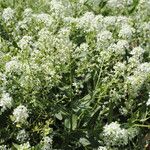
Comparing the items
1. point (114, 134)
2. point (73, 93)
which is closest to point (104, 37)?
point (73, 93)

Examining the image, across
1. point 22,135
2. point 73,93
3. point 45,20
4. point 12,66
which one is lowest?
point 22,135

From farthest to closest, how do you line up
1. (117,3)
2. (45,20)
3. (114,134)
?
(117,3) → (45,20) → (114,134)

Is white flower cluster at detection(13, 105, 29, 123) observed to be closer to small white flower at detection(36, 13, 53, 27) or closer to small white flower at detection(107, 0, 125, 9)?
small white flower at detection(36, 13, 53, 27)

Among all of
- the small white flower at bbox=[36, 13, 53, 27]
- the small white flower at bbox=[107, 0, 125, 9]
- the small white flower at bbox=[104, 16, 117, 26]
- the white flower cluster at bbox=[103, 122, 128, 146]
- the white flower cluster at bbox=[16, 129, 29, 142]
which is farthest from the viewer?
the small white flower at bbox=[107, 0, 125, 9]

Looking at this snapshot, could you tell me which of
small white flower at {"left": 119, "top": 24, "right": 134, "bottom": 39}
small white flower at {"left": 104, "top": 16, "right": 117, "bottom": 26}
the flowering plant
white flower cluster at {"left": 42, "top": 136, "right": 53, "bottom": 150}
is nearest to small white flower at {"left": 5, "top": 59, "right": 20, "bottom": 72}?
the flowering plant

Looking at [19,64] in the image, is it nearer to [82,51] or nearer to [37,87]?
[37,87]

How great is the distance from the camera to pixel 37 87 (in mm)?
3885

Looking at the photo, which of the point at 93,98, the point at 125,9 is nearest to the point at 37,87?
the point at 93,98

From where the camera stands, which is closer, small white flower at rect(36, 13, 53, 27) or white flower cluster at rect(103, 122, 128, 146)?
white flower cluster at rect(103, 122, 128, 146)

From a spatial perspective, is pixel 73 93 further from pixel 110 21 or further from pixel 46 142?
pixel 110 21

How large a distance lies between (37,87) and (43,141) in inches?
19.0

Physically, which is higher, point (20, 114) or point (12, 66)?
point (12, 66)

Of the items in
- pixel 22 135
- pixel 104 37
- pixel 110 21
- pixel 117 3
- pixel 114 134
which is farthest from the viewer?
pixel 117 3

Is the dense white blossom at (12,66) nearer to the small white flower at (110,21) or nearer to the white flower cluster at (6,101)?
the white flower cluster at (6,101)
